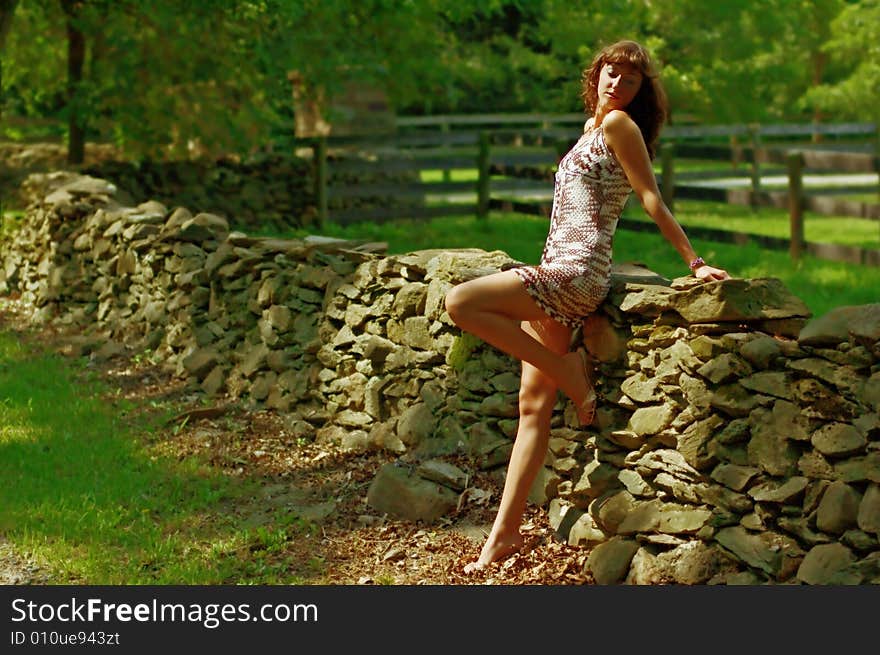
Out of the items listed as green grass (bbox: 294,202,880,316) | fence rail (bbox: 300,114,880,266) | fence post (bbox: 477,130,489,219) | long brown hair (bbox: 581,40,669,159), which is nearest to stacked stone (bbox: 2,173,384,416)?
long brown hair (bbox: 581,40,669,159)

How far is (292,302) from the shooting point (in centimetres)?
831

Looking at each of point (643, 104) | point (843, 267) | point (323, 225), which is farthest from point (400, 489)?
point (323, 225)

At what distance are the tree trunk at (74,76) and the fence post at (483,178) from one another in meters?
5.14

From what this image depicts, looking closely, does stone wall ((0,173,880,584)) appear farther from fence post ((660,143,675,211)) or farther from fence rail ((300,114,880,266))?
fence post ((660,143,675,211))

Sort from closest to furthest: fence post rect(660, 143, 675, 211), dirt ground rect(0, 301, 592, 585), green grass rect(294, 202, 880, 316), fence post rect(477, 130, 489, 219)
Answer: dirt ground rect(0, 301, 592, 585), green grass rect(294, 202, 880, 316), fence post rect(660, 143, 675, 211), fence post rect(477, 130, 489, 219)

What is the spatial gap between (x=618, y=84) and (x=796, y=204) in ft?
25.6

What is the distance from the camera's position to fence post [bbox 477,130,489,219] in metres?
17.5

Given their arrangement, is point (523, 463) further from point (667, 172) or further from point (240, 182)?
point (240, 182)

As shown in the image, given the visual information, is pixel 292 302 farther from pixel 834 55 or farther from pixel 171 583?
pixel 834 55

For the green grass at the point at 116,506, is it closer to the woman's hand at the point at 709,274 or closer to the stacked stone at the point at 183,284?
the stacked stone at the point at 183,284

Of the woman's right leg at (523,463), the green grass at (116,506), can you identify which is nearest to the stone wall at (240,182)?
the green grass at (116,506)

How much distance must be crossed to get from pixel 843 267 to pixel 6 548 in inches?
332

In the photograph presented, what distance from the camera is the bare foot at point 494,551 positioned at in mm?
5316

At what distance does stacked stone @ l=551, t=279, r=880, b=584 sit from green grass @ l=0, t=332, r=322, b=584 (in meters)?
1.45
